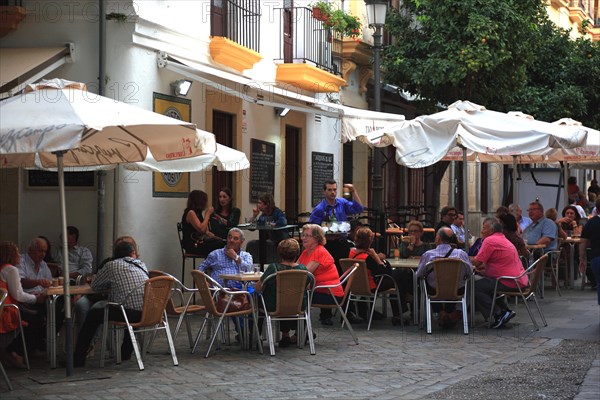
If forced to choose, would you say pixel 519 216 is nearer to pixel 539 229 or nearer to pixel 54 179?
pixel 539 229

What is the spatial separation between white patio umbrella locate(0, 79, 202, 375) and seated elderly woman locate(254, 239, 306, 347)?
1.33 metres

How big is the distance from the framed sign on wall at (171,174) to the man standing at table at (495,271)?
448 cm

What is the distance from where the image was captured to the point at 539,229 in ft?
61.7

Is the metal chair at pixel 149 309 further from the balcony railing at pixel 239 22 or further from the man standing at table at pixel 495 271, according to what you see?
the balcony railing at pixel 239 22

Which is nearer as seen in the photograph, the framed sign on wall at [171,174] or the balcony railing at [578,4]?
the framed sign on wall at [171,174]

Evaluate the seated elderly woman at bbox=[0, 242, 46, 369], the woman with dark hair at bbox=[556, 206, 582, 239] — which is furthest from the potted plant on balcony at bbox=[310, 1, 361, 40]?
the seated elderly woman at bbox=[0, 242, 46, 369]

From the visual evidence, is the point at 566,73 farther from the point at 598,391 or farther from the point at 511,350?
the point at 598,391

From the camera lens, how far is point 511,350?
1205 cm

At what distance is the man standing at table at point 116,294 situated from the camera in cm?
1062

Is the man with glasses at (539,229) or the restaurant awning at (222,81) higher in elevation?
the restaurant awning at (222,81)

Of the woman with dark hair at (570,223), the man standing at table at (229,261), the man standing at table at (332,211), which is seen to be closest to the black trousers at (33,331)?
the man standing at table at (229,261)

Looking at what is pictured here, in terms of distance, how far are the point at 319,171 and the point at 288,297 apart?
36.1ft

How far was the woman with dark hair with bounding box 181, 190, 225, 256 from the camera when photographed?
15344 millimetres

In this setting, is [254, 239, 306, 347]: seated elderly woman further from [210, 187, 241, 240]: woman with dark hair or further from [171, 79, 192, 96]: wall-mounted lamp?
[171, 79, 192, 96]: wall-mounted lamp
